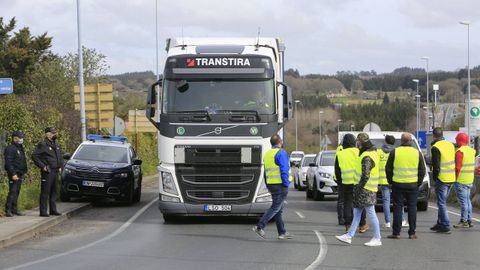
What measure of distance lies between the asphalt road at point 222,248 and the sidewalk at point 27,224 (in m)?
0.20

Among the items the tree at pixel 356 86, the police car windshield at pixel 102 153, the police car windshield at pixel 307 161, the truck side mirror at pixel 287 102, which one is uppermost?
the tree at pixel 356 86

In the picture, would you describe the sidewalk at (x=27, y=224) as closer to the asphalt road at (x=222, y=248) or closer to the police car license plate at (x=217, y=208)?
the asphalt road at (x=222, y=248)

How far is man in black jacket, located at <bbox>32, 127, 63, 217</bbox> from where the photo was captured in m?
15.4

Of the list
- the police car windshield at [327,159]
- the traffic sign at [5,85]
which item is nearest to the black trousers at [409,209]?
the traffic sign at [5,85]

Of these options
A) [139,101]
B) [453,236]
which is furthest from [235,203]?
[139,101]

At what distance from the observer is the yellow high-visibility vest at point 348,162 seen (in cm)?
1355

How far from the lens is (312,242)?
1218 centimetres

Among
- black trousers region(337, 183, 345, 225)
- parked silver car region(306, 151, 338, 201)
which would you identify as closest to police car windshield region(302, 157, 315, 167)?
parked silver car region(306, 151, 338, 201)

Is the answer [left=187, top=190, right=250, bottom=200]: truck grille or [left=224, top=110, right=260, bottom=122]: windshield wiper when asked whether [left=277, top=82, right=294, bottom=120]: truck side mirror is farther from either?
[left=187, top=190, right=250, bottom=200]: truck grille

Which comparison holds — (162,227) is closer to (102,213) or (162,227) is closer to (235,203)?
(235,203)

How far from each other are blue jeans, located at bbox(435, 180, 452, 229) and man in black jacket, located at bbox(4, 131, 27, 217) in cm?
874

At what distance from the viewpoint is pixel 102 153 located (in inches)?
816

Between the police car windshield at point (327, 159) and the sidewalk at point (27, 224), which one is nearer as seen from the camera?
the sidewalk at point (27, 224)

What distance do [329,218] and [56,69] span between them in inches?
1028
